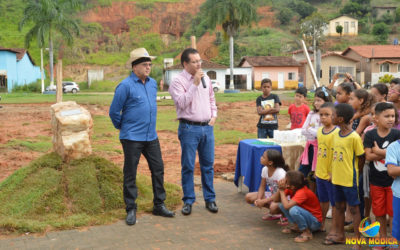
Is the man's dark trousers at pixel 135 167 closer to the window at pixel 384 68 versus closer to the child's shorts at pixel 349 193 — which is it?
the child's shorts at pixel 349 193

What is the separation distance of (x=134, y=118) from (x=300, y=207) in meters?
2.19

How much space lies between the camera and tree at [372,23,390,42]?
6575 cm

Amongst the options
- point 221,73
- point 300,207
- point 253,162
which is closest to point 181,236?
point 300,207

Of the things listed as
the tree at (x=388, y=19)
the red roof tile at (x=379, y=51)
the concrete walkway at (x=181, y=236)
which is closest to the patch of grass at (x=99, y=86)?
the red roof tile at (x=379, y=51)

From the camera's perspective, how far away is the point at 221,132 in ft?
48.1

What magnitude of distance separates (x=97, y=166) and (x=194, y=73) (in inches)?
77.3

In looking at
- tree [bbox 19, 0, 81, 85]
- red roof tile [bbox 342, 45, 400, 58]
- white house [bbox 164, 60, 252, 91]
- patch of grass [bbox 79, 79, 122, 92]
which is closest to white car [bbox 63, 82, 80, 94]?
tree [bbox 19, 0, 81, 85]

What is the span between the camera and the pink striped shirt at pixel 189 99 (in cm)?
541

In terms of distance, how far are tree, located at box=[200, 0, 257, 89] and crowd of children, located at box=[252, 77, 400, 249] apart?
36148 mm

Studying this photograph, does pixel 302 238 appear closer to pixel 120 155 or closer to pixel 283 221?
pixel 283 221

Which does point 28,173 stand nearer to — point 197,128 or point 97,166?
point 97,166

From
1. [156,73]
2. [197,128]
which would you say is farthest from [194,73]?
[156,73]

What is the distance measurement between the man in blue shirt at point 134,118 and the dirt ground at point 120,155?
233 cm

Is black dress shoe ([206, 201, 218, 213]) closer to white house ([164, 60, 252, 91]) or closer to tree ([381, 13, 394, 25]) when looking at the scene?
white house ([164, 60, 252, 91])
